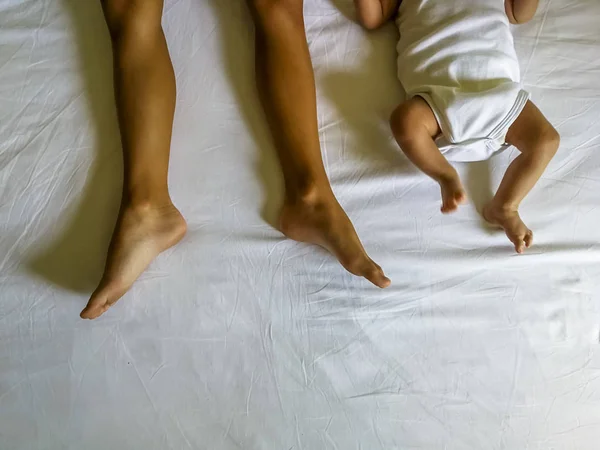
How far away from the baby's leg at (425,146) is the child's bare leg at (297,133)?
120 mm

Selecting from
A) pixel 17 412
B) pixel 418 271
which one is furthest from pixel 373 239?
pixel 17 412

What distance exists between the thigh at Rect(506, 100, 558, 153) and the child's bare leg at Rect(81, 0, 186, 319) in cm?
49

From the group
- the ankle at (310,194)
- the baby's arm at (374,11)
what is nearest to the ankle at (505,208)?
the ankle at (310,194)

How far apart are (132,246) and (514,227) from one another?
0.51 metres

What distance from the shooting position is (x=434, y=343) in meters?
0.72

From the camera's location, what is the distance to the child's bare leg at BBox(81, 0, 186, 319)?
2.31 feet

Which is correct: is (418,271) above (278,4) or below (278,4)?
below

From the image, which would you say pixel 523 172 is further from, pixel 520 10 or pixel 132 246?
pixel 132 246

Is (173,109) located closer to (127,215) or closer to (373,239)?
(127,215)

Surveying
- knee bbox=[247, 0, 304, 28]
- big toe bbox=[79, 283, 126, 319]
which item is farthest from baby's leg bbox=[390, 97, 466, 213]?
big toe bbox=[79, 283, 126, 319]

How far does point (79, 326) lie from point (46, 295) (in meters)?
0.06

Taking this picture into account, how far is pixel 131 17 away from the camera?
0.79 meters

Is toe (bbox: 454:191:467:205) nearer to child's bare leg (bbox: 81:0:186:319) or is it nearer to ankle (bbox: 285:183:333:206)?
ankle (bbox: 285:183:333:206)

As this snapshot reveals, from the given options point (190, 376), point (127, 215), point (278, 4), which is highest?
point (278, 4)
